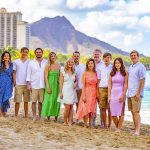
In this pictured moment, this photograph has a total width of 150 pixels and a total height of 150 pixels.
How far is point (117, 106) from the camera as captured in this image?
8.95m

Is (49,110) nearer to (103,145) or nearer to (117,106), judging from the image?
(117,106)

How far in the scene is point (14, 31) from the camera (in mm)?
189250

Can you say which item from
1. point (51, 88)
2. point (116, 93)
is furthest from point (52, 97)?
point (116, 93)

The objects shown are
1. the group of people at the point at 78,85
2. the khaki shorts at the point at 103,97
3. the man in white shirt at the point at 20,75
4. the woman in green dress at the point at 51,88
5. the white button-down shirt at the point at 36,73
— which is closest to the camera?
the group of people at the point at 78,85

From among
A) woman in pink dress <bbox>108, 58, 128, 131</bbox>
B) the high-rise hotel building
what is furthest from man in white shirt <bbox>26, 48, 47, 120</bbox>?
the high-rise hotel building

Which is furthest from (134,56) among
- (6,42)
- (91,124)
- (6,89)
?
(6,42)

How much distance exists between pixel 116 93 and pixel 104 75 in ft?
1.79

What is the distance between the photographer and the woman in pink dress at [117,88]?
29.0 ft

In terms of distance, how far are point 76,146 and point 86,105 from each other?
2.30 meters

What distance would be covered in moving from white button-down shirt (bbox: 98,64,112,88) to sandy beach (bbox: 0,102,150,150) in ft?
3.27

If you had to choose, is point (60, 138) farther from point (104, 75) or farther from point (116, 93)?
point (104, 75)

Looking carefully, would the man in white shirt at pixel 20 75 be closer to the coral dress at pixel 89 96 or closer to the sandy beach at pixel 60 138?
the sandy beach at pixel 60 138

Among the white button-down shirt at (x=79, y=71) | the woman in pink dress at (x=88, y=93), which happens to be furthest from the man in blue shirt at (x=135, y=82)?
the white button-down shirt at (x=79, y=71)

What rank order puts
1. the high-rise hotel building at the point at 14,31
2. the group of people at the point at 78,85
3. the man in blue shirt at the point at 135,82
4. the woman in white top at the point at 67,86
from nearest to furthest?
the man in blue shirt at the point at 135,82, the group of people at the point at 78,85, the woman in white top at the point at 67,86, the high-rise hotel building at the point at 14,31
